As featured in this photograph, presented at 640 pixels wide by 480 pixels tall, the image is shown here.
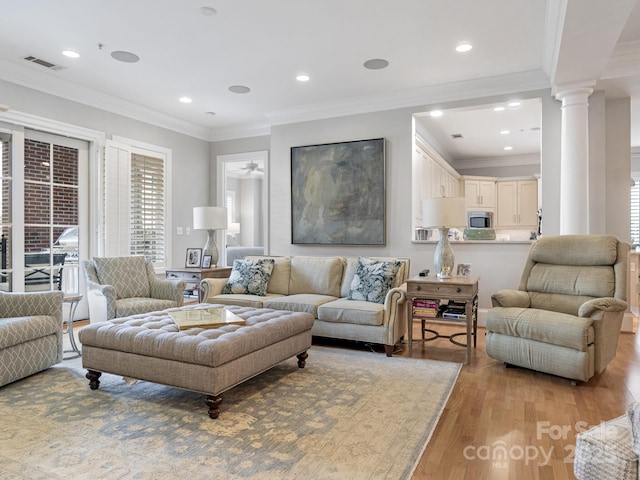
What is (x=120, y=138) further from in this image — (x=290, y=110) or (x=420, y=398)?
(x=420, y=398)

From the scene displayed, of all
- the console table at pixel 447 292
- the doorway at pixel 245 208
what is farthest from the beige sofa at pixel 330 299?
the doorway at pixel 245 208

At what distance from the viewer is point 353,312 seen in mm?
3805

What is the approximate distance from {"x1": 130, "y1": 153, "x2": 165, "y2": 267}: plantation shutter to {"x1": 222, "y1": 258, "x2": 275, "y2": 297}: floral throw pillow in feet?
6.21

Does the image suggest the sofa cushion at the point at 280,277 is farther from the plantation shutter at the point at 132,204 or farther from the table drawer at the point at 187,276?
the plantation shutter at the point at 132,204

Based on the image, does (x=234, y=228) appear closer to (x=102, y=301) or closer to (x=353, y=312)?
(x=102, y=301)

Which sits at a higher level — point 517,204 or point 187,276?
point 517,204

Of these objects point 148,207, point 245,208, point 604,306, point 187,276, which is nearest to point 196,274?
point 187,276

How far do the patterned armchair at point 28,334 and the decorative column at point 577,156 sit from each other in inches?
185

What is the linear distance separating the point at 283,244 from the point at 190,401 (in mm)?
3583

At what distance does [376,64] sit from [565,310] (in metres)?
2.89

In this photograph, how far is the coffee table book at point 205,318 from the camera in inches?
110

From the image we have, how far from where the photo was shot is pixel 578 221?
4.28 m

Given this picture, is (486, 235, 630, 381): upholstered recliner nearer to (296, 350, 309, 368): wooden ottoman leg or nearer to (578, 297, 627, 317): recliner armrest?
(578, 297, 627, 317): recliner armrest

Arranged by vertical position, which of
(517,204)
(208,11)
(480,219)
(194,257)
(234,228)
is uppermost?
(208,11)
